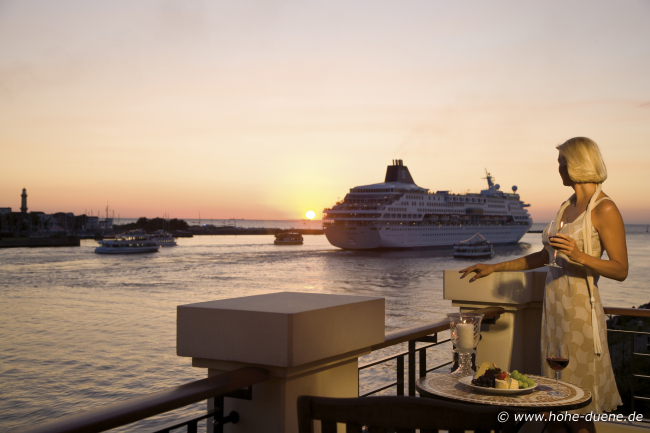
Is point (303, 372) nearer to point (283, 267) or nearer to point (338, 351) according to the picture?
point (338, 351)

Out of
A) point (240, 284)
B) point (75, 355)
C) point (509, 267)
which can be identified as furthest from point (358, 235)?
point (509, 267)

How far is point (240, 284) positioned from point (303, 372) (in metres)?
36.1

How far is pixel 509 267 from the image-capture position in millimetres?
2896

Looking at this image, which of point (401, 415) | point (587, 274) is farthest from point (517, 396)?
point (401, 415)

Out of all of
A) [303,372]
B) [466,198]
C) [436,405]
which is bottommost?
[303,372]

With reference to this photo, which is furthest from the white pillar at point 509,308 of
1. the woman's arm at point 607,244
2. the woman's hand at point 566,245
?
the woman's hand at point 566,245

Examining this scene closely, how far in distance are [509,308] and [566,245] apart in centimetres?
142

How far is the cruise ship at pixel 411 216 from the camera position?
66.8m

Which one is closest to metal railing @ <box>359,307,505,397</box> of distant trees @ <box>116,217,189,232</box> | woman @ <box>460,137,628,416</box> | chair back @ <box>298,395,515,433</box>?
woman @ <box>460,137,628,416</box>

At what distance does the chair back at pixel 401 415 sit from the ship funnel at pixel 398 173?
7932 centimetres

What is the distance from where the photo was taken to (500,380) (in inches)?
77.7

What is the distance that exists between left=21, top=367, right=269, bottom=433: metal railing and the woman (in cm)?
139

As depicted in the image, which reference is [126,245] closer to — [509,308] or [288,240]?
[288,240]

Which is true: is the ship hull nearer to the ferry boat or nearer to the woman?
the ferry boat
